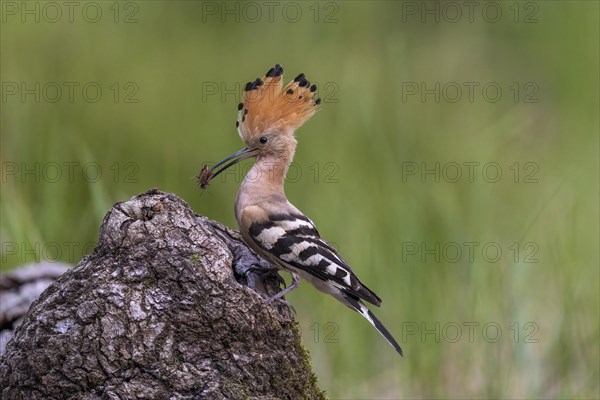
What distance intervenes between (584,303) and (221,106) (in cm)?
266

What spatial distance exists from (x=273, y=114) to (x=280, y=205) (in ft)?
1.51

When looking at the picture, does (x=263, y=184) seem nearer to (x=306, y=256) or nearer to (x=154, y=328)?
(x=306, y=256)

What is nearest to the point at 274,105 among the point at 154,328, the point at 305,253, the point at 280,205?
the point at 280,205

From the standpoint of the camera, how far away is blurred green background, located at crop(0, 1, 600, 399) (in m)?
5.04

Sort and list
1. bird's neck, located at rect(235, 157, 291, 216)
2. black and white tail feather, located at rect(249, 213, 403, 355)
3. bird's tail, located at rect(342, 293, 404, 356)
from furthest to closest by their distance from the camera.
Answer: bird's neck, located at rect(235, 157, 291, 216), bird's tail, located at rect(342, 293, 404, 356), black and white tail feather, located at rect(249, 213, 403, 355)

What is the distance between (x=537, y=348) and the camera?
18.3 ft

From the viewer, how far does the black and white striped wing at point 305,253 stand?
3.68 meters

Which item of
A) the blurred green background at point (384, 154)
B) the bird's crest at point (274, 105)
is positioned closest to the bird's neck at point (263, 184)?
the bird's crest at point (274, 105)

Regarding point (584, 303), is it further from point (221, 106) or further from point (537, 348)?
point (221, 106)

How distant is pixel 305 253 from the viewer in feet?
12.3

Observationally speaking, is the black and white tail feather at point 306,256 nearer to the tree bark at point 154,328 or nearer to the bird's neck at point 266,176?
the bird's neck at point 266,176

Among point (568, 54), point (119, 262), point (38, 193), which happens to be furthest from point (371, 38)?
point (119, 262)

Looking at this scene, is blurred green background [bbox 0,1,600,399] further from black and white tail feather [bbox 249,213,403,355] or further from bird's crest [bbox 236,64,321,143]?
black and white tail feather [bbox 249,213,403,355]

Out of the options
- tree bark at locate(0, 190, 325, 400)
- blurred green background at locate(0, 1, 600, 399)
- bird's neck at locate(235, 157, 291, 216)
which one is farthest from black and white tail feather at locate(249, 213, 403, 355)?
blurred green background at locate(0, 1, 600, 399)
